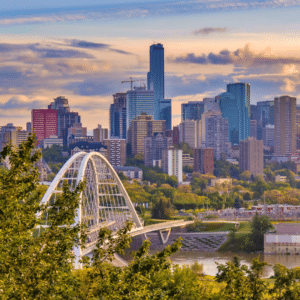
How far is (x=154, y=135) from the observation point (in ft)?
333

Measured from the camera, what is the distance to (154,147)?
9538cm

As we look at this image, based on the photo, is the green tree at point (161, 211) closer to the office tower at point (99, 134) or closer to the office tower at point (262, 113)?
the office tower at point (99, 134)

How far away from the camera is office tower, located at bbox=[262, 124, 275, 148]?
13500 centimetres

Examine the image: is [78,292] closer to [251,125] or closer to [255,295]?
[255,295]

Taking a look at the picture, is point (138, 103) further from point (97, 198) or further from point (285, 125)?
point (97, 198)

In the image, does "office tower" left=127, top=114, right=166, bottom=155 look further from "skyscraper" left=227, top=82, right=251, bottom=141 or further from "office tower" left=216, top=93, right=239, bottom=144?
"office tower" left=216, top=93, right=239, bottom=144

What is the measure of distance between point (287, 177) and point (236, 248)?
50912mm

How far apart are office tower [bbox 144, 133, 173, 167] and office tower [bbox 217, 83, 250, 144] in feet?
157

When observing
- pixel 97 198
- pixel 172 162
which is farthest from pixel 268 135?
pixel 97 198

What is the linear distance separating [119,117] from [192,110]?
1448 cm

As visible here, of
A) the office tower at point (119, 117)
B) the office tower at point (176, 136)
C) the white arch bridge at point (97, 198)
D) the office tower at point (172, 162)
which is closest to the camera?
the white arch bridge at point (97, 198)

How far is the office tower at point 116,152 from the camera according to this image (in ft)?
305

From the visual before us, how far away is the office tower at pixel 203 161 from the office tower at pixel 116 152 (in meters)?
8.98

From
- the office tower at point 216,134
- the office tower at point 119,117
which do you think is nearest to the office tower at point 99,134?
the office tower at point 216,134
